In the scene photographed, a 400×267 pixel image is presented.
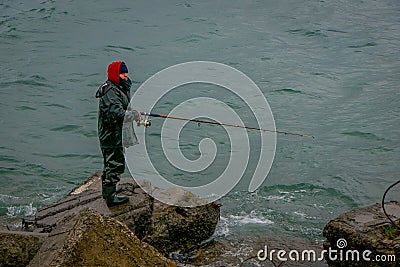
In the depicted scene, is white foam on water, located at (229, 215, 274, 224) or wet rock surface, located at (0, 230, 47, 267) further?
white foam on water, located at (229, 215, 274, 224)

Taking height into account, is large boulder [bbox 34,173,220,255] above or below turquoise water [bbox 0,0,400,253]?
above

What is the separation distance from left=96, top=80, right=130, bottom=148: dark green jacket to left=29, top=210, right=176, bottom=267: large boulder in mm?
2252

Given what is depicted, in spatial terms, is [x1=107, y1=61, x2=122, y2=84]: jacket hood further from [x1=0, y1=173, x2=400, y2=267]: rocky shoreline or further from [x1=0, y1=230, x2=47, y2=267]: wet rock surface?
[x1=0, y1=230, x2=47, y2=267]: wet rock surface

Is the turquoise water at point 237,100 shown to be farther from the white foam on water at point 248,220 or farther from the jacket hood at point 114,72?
the jacket hood at point 114,72

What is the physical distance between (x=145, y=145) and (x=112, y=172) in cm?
702

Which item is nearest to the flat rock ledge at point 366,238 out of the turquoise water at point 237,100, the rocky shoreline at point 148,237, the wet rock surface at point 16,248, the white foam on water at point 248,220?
the rocky shoreline at point 148,237

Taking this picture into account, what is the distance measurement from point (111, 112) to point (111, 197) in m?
1.21

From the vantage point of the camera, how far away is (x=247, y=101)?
711 inches

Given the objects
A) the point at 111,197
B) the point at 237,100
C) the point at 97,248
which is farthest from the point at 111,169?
the point at 237,100

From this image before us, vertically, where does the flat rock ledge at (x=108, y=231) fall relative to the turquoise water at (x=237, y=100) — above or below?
above

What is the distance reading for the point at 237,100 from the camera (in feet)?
58.9

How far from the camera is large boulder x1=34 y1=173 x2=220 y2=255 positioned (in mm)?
8172

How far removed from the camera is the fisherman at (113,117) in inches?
305

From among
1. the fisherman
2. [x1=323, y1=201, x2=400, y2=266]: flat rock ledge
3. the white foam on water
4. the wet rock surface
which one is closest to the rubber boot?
the fisherman
